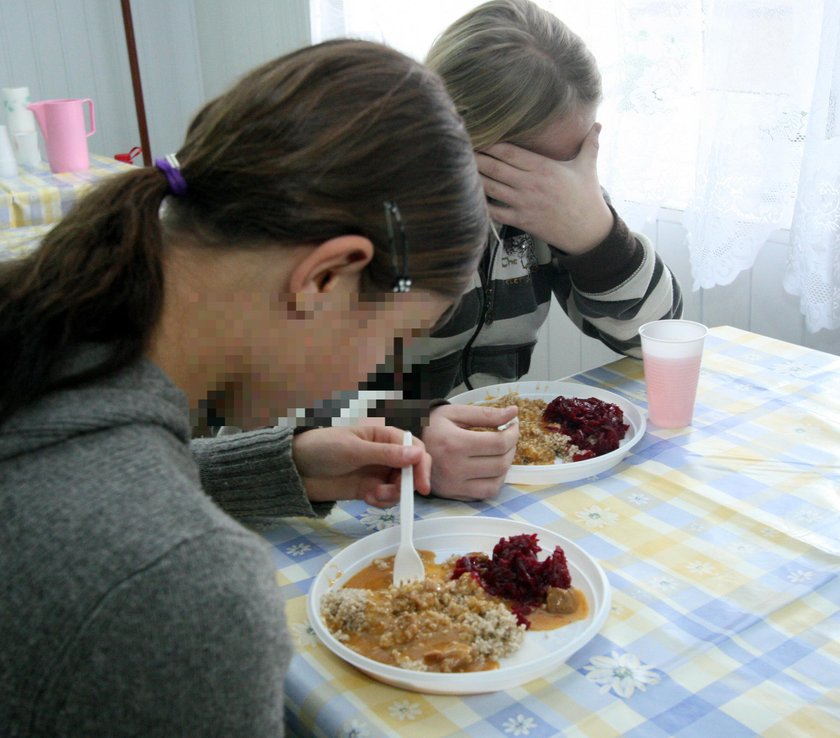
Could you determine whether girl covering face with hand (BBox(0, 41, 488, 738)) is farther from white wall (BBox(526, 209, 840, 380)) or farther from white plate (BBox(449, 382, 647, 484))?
white wall (BBox(526, 209, 840, 380))

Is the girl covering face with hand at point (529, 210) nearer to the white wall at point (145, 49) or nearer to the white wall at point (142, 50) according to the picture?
the white wall at point (145, 49)

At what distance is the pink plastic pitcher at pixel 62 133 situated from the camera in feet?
8.65

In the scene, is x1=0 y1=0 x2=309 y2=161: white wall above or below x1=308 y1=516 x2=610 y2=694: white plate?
above

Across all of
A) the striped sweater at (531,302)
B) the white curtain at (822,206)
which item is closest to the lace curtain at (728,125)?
the white curtain at (822,206)

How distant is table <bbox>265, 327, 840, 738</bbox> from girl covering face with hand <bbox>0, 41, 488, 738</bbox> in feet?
0.64

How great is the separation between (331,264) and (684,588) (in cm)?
48

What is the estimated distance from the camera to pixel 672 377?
4.07 feet

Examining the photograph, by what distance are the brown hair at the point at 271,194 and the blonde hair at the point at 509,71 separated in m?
0.55

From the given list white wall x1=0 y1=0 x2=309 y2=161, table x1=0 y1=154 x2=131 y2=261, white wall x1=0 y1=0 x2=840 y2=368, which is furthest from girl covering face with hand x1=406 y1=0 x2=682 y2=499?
white wall x1=0 y1=0 x2=309 y2=161

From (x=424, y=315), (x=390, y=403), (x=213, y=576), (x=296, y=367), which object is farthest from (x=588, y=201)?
(x=213, y=576)

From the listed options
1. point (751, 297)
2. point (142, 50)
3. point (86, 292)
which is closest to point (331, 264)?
point (86, 292)

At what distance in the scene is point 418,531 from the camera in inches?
40.7

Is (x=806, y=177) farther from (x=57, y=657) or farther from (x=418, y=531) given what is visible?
(x=57, y=657)

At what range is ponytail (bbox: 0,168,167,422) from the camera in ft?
2.18
